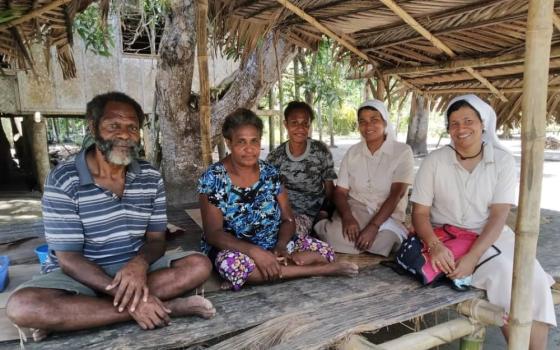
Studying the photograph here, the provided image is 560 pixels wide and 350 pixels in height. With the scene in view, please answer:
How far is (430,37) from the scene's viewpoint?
9.39ft

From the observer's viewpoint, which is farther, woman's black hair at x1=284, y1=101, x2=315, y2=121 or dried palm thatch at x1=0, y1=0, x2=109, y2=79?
woman's black hair at x1=284, y1=101, x2=315, y2=121

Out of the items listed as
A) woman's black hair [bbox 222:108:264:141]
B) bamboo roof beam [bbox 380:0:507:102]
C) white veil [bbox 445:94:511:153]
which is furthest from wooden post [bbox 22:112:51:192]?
white veil [bbox 445:94:511:153]

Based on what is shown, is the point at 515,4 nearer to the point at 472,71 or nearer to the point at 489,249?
the point at 472,71

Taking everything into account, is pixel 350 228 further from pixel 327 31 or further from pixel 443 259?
pixel 327 31

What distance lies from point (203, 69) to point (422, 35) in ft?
5.73

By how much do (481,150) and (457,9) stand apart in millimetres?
915

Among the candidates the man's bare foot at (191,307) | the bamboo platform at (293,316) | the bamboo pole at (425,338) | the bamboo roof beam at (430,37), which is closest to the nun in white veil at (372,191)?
the bamboo platform at (293,316)

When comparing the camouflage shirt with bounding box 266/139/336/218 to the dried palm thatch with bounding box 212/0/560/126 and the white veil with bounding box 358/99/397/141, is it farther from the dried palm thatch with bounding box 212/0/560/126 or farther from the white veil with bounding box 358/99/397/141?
the dried palm thatch with bounding box 212/0/560/126

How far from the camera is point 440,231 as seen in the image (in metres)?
2.44

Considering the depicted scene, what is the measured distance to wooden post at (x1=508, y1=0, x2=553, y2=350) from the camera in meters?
1.60

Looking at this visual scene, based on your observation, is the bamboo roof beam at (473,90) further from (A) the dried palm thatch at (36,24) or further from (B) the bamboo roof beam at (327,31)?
(A) the dried palm thatch at (36,24)

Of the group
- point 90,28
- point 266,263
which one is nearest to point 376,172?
point 266,263

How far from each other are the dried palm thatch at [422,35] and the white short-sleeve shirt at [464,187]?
891 millimetres

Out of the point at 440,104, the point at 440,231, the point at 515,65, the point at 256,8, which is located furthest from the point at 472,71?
the point at 256,8
